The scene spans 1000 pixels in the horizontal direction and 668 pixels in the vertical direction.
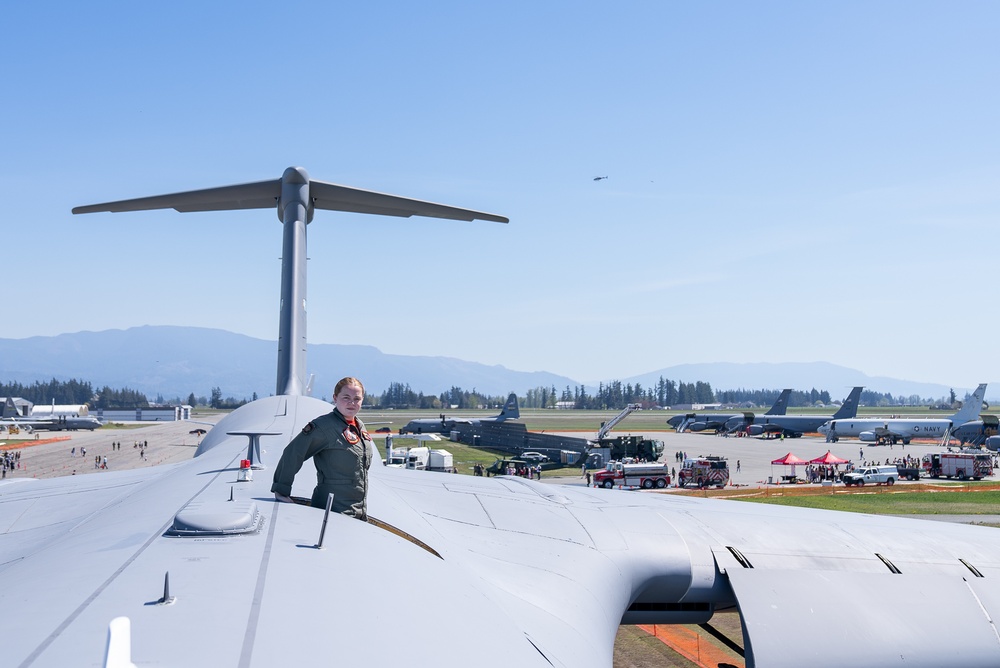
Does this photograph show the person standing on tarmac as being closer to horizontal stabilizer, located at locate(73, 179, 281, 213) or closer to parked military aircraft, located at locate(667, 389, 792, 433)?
horizontal stabilizer, located at locate(73, 179, 281, 213)

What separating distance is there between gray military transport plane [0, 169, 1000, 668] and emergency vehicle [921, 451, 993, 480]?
44.1 meters

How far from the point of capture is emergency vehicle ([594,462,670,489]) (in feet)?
139

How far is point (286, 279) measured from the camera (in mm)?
14023

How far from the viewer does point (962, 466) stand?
46438mm

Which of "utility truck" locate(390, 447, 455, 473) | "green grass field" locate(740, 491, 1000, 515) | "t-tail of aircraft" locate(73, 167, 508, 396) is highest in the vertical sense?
"t-tail of aircraft" locate(73, 167, 508, 396)

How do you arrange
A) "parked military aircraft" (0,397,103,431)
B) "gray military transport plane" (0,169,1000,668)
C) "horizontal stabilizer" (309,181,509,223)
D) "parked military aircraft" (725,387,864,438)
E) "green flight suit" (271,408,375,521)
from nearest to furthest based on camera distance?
"gray military transport plane" (0,169,1000,668) < "green flight suit" (271,408,375,521) < "horizontal stabilizer" (309,181,509,223) < "parked military aircraft" (725,387,864,438) < "parked military aircraft" (0,397,103,431)

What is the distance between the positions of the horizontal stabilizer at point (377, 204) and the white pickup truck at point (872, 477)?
3669cm

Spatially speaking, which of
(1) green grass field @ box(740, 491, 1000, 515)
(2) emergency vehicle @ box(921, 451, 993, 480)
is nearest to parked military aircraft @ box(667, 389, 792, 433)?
(2) emergency vehicle @ box(921, 451, 993, 480)

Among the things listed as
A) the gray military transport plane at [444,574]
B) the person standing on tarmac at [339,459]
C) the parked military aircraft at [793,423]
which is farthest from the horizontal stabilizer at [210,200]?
the parked military aircraft at [793,423]

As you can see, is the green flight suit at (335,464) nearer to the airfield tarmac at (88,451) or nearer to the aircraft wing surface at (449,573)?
the aircraft wing surface at (449,573)

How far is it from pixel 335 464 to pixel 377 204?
9.53m

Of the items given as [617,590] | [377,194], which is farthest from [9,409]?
[617,590]

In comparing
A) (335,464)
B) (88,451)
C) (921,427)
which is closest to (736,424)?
(921,427)

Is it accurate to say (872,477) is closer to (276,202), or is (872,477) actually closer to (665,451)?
(665,451)
